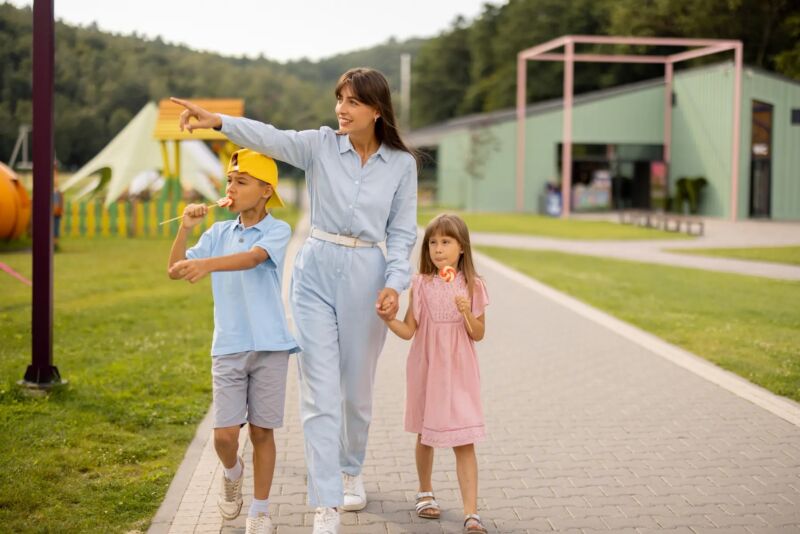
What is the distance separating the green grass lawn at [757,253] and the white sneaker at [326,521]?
56.6 feet

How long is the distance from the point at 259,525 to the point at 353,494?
0.62m

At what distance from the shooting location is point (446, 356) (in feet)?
14.6

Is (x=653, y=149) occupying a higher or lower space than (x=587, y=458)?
higher

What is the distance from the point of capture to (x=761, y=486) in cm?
507

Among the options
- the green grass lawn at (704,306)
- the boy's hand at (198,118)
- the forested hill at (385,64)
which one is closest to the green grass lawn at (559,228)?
the forested hill at (385,64)

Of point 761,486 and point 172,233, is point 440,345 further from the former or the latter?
point 172,233

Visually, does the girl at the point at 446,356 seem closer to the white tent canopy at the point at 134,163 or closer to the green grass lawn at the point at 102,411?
the green grass lawn at the point at 102,411

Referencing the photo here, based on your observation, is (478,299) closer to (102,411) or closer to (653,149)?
(102,411)

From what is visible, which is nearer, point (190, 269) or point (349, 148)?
point (190, 269)

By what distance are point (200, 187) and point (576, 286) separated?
21238 mm

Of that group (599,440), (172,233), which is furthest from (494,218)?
(599,440)

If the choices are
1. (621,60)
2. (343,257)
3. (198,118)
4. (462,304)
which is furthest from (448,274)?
(621,60)

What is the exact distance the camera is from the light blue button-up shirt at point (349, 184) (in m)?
4.33

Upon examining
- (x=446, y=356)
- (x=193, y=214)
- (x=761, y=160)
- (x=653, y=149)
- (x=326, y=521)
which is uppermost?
(x=653, y=149)
